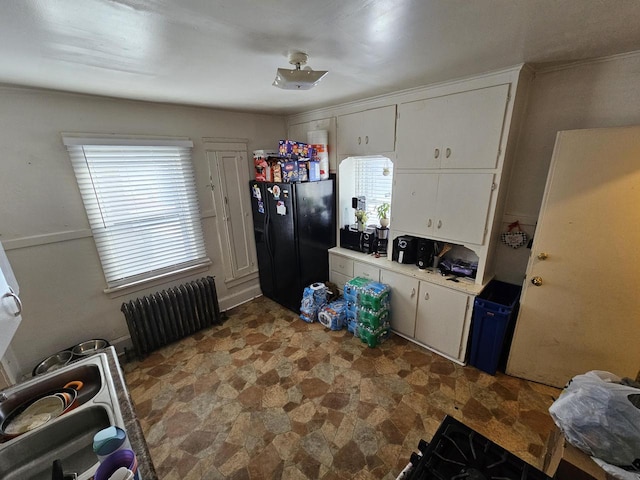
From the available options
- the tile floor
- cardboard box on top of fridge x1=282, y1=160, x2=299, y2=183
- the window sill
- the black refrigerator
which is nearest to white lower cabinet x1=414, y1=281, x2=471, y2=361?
the tile floor

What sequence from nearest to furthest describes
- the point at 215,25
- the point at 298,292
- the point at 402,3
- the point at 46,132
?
the point at 402,3
the point at 215,25
the point at 46,132
the point at 298,292

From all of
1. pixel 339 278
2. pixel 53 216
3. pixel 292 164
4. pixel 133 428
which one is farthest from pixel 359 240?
pixel 53 216

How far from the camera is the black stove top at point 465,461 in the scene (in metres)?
0.79

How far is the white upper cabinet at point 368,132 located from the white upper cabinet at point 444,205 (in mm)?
378

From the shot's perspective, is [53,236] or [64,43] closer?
[64,43]

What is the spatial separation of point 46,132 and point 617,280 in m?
4.32

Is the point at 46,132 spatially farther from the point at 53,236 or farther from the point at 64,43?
the point at 64,43

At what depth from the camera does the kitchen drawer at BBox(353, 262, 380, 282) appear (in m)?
2.77

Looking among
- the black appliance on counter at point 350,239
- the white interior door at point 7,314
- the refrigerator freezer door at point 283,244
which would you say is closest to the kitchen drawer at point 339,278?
the black appliance on counter at point 350,239

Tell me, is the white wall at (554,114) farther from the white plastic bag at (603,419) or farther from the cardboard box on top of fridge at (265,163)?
the cardboard box on top of fridge at (265,163)

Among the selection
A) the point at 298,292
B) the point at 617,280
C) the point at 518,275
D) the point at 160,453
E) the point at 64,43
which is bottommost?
the point at 160,453

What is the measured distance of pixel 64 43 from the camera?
A: 1243 millimetres

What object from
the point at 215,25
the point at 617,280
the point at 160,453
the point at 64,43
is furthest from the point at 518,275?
the point at 64,43

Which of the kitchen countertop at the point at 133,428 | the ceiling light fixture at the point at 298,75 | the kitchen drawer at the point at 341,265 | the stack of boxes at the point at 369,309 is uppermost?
the ceiling light fixture at the point at 298,75
